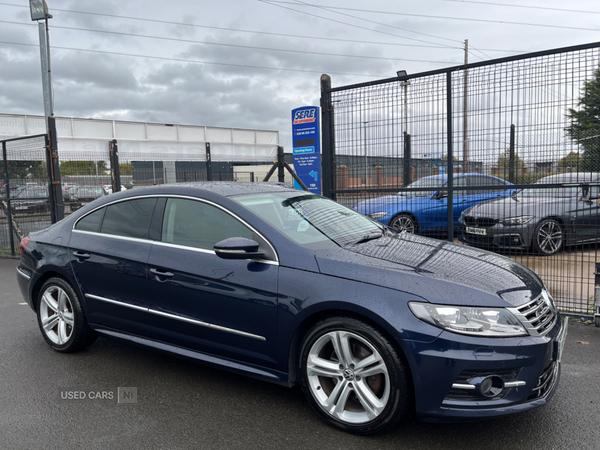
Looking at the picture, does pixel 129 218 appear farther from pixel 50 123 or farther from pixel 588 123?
pixel 50 123

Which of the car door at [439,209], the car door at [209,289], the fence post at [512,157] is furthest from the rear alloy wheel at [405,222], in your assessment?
the car door at [209,289]

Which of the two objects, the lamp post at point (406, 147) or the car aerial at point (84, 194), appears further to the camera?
the car aerial at point (84, 194)

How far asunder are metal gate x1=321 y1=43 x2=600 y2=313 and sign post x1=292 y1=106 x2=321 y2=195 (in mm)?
676

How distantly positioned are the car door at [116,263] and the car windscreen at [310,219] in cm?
90

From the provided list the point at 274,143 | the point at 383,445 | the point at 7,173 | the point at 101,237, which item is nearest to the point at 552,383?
the point at 383,445

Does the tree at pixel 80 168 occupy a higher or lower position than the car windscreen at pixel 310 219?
higher

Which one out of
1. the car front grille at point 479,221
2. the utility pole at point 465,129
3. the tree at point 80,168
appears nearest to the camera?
the utility pole at point 465,129

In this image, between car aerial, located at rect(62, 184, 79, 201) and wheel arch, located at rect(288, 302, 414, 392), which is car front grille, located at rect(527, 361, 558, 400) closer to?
wheel arch, located at rect(288, 302, 414, 392)

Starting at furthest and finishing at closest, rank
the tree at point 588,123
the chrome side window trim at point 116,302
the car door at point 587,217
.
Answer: the car door at point 587,217, the tree at point 588,123, the chrome side window trim at point 116,302

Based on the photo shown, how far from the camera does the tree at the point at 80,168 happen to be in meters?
10.2

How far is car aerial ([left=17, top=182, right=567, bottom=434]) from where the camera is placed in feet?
8.88

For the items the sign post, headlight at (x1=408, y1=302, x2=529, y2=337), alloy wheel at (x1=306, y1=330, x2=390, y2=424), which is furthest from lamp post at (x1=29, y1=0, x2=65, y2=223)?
headlight at (x1=408, y1=302, x2=529, y2=337)

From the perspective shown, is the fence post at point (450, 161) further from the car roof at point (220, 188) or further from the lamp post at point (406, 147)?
the car roof at point (220, 188)

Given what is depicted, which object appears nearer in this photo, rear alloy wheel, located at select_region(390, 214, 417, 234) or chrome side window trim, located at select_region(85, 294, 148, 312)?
chrome side window trim, located at select_region(85, 294, 148, 312)
